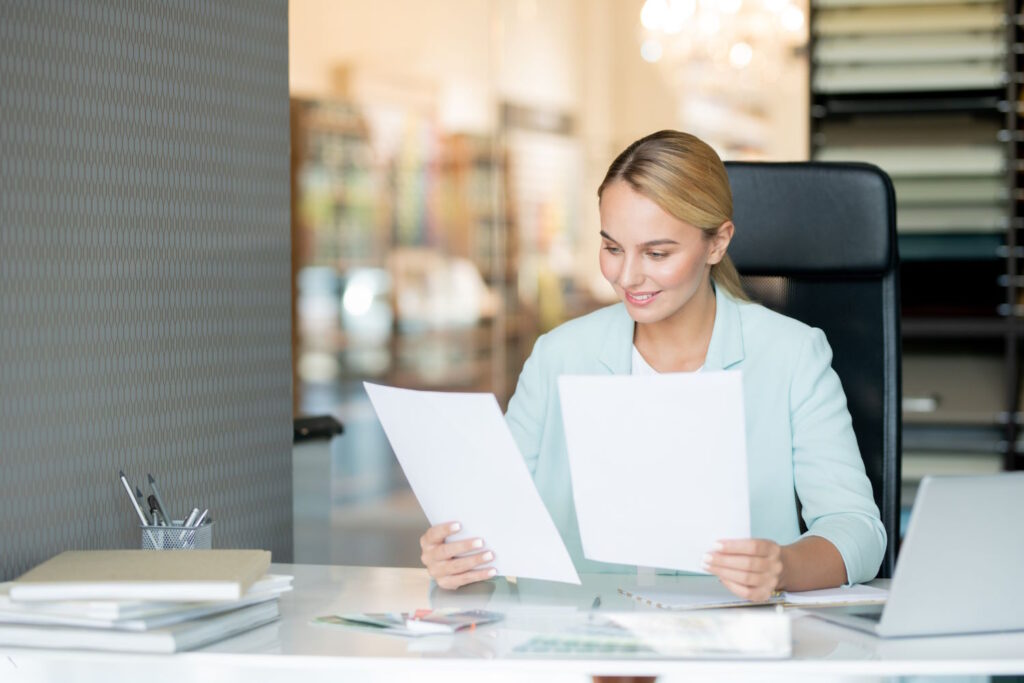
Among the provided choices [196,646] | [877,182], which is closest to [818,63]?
[877,182]

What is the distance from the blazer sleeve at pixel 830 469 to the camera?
1581mm

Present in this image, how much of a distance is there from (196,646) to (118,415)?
52 cm

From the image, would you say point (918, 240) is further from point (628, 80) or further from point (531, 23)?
point (531, 23)

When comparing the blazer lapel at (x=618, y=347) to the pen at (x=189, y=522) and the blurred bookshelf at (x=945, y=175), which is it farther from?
the blurred bookshelf at (x=945, y=175)

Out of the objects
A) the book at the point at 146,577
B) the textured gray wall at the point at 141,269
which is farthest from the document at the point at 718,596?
the textured gray wall at the point at 141,269

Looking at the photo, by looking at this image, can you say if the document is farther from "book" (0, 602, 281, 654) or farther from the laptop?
"book" (0, 602, 281, 654)

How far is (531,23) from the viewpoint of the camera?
15.9ft

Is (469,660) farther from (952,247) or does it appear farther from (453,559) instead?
(952,247)

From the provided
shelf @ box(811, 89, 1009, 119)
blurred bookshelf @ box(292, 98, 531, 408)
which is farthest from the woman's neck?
blurred bookshelf @ box(292, 98, 531, 408)

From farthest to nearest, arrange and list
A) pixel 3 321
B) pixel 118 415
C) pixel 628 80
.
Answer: pixel 628 80 → pixel 118 415 → pixel 3 321

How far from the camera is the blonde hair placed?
1.76 metres

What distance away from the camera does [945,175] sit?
3.23 m

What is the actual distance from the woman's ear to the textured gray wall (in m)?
0.71

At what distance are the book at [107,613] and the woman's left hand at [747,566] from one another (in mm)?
515
